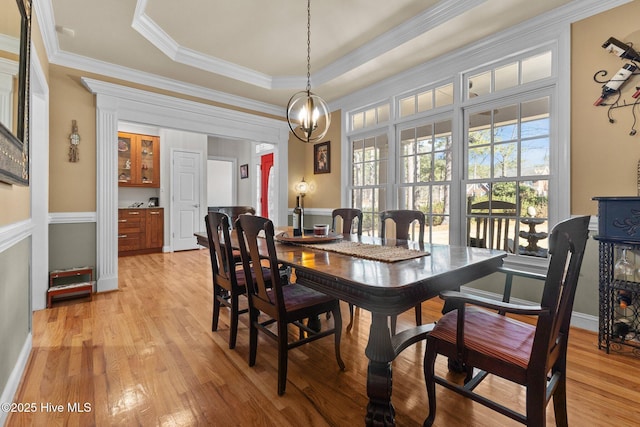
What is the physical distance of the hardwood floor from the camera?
1.51 m

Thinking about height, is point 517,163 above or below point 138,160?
below

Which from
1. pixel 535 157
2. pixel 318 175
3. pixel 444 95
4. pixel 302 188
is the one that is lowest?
pixel 302 188

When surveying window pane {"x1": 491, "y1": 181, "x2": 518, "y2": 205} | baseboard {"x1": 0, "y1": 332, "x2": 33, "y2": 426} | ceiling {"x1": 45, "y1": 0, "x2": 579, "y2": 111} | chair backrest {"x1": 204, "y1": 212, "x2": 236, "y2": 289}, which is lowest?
baseboard {"x1": 0, "y1": 332, "x2": 33, "y2": 426}

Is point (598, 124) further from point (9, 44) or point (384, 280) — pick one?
point (9, 44)

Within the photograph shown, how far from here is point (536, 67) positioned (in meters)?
2.80

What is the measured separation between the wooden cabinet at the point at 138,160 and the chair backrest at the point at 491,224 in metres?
5.99

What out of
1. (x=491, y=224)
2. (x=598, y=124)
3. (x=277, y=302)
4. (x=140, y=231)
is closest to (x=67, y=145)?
(x=140, y=231)

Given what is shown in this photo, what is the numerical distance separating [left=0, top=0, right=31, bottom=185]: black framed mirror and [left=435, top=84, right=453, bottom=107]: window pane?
3.58 m

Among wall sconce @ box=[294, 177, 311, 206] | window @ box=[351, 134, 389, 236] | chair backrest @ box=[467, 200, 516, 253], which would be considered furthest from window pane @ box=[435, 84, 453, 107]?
wall sconce @ box=[294, 177, 311, 206]

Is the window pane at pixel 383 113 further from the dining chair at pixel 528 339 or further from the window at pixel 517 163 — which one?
the dining chair at pixel 528 339

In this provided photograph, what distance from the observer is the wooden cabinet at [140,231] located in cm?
580

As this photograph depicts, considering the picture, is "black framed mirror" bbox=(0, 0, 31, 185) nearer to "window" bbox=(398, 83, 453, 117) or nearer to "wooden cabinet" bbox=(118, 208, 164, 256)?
"window" bbox=(398, 83, 453, 117)

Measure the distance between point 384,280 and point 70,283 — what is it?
3.83 m

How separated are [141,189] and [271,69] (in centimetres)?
417
